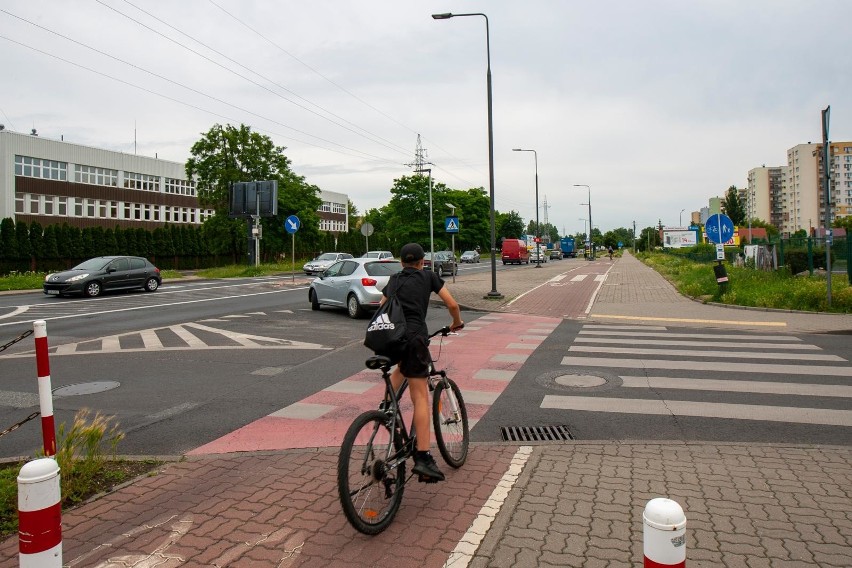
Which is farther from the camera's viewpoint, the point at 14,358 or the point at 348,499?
the point at 14,358

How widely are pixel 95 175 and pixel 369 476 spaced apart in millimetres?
64497

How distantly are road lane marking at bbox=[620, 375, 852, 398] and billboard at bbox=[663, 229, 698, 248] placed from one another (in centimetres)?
7410

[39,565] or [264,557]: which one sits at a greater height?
[39,565]

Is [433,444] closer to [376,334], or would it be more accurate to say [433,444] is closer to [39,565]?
[376,334]

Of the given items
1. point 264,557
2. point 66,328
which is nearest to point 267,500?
point 264,557

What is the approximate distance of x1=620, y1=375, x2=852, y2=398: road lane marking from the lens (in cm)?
705

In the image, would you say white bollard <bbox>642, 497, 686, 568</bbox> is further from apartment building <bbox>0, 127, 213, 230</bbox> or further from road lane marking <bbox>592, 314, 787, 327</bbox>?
apartment building <bbox>0, 127, 213, 230</bbox>

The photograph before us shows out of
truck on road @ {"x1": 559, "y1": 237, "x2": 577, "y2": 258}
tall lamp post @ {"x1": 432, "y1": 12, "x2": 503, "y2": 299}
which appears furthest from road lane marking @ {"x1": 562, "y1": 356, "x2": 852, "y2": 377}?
truck on road @ {"x1": 559, "y1": 237, "x2": 577, "y2": 258}

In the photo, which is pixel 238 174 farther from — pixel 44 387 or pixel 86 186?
pixel 44 387

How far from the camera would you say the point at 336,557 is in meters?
3.35

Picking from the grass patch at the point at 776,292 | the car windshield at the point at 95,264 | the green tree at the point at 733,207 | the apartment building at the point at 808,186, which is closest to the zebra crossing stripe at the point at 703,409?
the grass patch at the point at 776,292

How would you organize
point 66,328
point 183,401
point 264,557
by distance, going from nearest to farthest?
point 264,557, point 183,401, point 66,328

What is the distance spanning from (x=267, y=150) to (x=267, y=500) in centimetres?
4841

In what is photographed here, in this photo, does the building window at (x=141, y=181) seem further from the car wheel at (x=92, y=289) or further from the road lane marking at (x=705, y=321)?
the road lane marking at (x=705, y=321)
